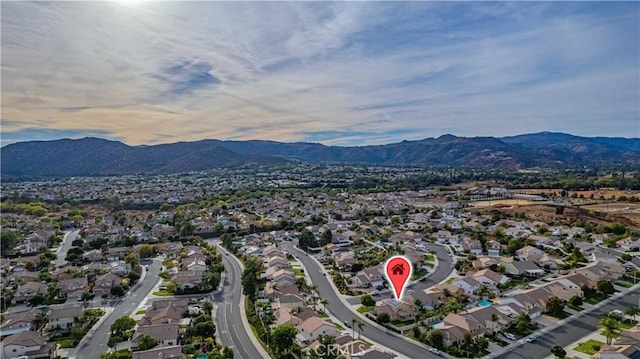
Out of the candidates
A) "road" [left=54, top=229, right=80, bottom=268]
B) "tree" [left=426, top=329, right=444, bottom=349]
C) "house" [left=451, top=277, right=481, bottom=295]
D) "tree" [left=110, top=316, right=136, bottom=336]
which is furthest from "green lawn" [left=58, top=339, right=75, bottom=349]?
"house" [left=451, top=277, right=481, bottom=295]

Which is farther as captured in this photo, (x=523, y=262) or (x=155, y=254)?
(x=155, y=254)

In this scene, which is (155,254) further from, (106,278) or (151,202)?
(151,202)

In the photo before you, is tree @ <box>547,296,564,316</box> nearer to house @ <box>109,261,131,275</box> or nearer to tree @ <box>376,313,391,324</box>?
tree @ <box>376,313,391,324</box>

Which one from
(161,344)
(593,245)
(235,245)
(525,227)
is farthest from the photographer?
(525,227)

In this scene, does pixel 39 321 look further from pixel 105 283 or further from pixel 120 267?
pixel 120 267

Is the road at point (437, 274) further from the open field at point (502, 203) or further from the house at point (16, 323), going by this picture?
the open field at point (502, 203)

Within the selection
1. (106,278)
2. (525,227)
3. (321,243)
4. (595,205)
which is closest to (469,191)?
(595,205)
